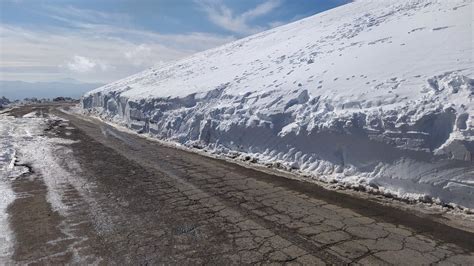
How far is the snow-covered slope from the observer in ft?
21.5

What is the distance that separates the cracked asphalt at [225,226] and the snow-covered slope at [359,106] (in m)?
1.02

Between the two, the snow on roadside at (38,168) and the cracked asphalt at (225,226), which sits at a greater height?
the cracked asphalt at (225,226)

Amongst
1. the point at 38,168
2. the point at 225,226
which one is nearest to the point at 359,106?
the point at 225,226

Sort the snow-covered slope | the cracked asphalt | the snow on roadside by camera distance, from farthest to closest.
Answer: the snow-covered slope, the snow on roadside, the cracked asphalt

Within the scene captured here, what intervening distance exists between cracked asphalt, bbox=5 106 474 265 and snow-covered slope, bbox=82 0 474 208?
1022mm

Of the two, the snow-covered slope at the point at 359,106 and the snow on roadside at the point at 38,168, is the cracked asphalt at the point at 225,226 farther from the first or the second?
the snow-covered slope at the point at 359,106

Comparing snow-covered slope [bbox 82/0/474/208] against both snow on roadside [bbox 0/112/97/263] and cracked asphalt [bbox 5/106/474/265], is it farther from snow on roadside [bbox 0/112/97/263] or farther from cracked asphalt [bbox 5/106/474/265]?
snow on roadside [bbox 0/112/97/263]

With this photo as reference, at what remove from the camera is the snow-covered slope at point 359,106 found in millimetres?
6566

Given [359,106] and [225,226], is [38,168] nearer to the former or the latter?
[225,226]

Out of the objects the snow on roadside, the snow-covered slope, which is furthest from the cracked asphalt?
the snow-covered slope

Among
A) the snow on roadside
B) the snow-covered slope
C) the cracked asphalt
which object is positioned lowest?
the snow on roadside

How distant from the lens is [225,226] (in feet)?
17.4

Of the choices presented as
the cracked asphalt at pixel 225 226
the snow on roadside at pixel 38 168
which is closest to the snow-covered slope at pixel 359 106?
the cracked asphalt at pixel 225 226

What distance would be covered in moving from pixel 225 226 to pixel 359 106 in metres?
4.84
